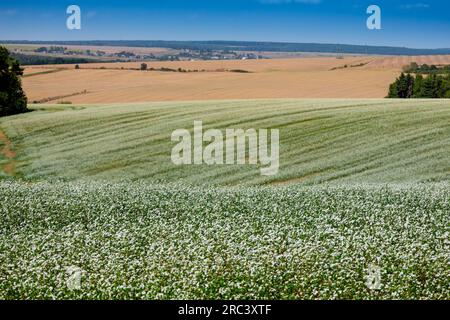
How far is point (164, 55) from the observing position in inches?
5108

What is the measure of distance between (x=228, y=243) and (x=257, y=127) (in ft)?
94.2

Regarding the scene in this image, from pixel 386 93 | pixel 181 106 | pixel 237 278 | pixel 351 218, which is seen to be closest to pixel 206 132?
pixel 181 106

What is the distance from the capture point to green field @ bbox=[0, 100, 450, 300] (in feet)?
42.7

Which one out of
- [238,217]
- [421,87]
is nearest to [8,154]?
[238,217]

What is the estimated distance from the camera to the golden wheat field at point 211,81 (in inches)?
2972

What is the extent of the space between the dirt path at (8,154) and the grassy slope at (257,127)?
1.55 ft

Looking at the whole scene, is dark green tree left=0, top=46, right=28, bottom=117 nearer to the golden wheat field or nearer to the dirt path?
the dirt path

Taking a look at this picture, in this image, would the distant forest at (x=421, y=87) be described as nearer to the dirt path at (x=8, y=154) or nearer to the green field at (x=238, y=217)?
the green field at (x=238, y=217)

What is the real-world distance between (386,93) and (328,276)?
220 feet

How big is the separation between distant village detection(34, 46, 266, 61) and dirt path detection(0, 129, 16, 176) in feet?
224

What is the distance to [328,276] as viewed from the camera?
42.7 ft

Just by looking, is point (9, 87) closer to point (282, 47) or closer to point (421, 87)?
point (421, 87)

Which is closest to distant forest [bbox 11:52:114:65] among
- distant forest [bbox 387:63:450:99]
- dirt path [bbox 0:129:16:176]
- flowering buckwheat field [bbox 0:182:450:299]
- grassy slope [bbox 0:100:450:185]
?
grassy slope [bbox 0:100:450:185]

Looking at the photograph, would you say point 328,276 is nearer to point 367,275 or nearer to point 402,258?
point 367,275
